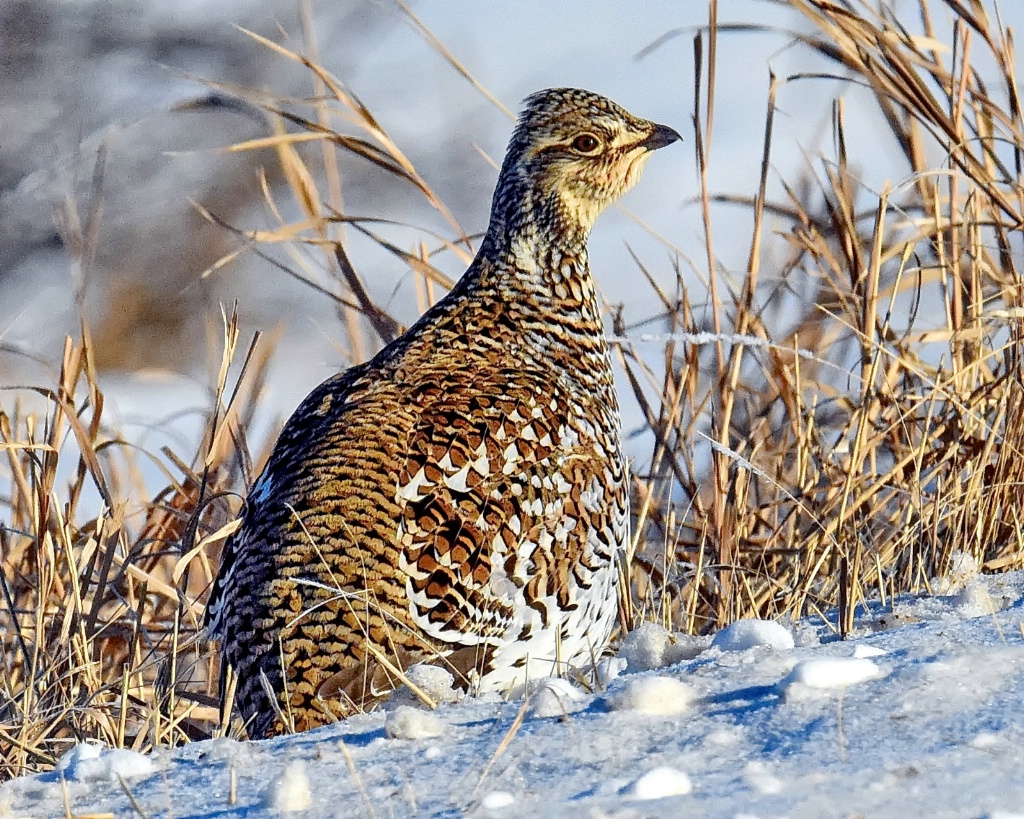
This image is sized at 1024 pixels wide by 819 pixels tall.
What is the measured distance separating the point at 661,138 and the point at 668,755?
9.91 feet

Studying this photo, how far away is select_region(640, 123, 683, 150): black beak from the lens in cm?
469

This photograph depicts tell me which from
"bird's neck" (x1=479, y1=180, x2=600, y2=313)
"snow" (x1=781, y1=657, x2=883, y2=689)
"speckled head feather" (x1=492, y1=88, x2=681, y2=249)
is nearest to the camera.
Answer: "snow" (x1=781, y1=657, x2=883, y2=689)

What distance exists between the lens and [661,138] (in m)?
4.71

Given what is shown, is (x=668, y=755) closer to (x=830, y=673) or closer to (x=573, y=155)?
(x=830, y=673)

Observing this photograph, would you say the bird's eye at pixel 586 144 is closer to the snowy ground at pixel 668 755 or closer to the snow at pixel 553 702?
the snowy ground at pixel 668 755

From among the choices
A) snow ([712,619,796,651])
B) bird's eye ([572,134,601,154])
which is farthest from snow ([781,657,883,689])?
bird's eye ([572,134,601,154])

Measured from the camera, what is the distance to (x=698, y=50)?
4352 millimetres

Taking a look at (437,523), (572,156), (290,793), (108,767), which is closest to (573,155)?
(572,156)

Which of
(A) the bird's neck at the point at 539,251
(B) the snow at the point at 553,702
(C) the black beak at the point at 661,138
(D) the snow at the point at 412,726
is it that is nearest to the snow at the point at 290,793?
(D) the snow at the point at 412,726

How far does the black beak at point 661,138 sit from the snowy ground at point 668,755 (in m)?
2.48

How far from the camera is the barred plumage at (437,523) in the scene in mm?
3082

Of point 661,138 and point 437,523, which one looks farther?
point 661,138

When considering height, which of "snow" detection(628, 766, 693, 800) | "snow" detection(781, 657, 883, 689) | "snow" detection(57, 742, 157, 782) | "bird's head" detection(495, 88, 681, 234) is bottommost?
"snow" detection(628, 766, 693, 800)

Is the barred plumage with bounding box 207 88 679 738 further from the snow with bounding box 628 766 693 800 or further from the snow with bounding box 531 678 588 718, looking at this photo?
the snow with bounding box 628 766 693 800
